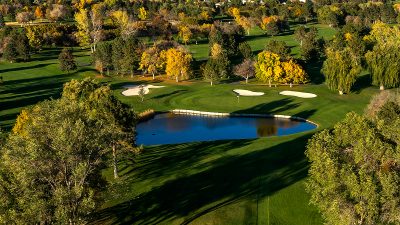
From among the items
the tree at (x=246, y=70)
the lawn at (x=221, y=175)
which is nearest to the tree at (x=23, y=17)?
the lawn at (x=221, y=175)

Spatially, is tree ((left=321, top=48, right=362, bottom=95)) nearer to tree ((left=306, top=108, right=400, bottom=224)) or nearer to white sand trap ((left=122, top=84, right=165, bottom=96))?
white sand trap ((left=122, top=84, right=165, bottom=96))

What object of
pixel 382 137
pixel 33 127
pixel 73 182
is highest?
pixel 33 127

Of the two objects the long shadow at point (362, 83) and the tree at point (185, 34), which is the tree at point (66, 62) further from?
the long shadow at point (362, 83)

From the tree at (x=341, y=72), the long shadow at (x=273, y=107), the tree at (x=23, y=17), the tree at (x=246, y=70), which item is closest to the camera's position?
the long shadow at (x=273, y=107)

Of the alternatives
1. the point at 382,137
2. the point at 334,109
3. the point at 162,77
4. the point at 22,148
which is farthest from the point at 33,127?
the point at 162,77

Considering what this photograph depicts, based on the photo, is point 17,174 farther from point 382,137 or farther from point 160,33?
point 160,33

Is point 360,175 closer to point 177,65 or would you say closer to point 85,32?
point 177,65
